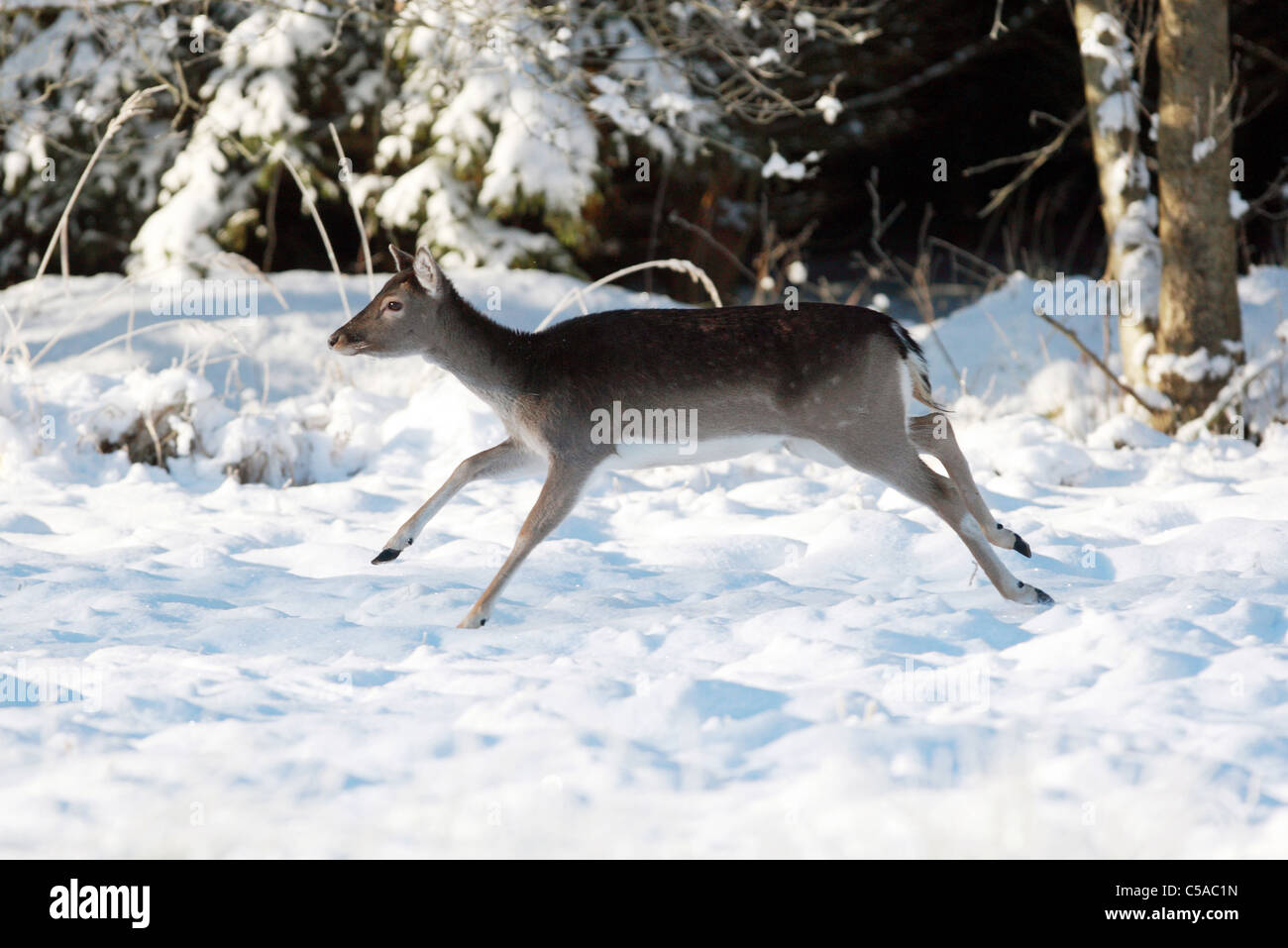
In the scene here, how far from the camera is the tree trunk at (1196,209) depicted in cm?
802

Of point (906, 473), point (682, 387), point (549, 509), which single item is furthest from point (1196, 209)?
point (549, 509)

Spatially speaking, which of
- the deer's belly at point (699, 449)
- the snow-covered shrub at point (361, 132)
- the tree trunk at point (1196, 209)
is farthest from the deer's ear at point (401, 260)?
the tree trunk at point (1196, 209)

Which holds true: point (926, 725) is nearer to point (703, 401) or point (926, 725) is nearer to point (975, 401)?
point (703, 401)

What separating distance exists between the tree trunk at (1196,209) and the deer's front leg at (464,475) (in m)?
4.76

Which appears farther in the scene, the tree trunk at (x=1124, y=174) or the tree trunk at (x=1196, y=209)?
the tree trunk at (x=1124, y=174)

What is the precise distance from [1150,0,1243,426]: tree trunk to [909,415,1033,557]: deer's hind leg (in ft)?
11.8

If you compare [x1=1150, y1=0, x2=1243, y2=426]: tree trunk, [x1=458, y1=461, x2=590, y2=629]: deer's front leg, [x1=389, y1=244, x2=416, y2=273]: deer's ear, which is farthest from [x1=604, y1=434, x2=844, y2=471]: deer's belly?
[x1=1150, y1=0, x2=1243, y2=426]: tree trunk

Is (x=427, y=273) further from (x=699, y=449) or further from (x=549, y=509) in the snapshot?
(x=699, y=449)

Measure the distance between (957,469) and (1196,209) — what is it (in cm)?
389

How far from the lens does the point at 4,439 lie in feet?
23.6

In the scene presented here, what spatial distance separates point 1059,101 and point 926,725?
14082 mm

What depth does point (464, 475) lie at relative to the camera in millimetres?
5133

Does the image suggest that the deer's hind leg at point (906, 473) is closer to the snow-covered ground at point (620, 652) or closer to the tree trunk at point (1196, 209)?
the snow-covered ground at point (620, 652)

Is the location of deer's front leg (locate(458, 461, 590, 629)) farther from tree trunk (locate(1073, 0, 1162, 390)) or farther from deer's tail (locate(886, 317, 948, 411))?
tree trunk (locate(1073, 0, 1162, 390))
